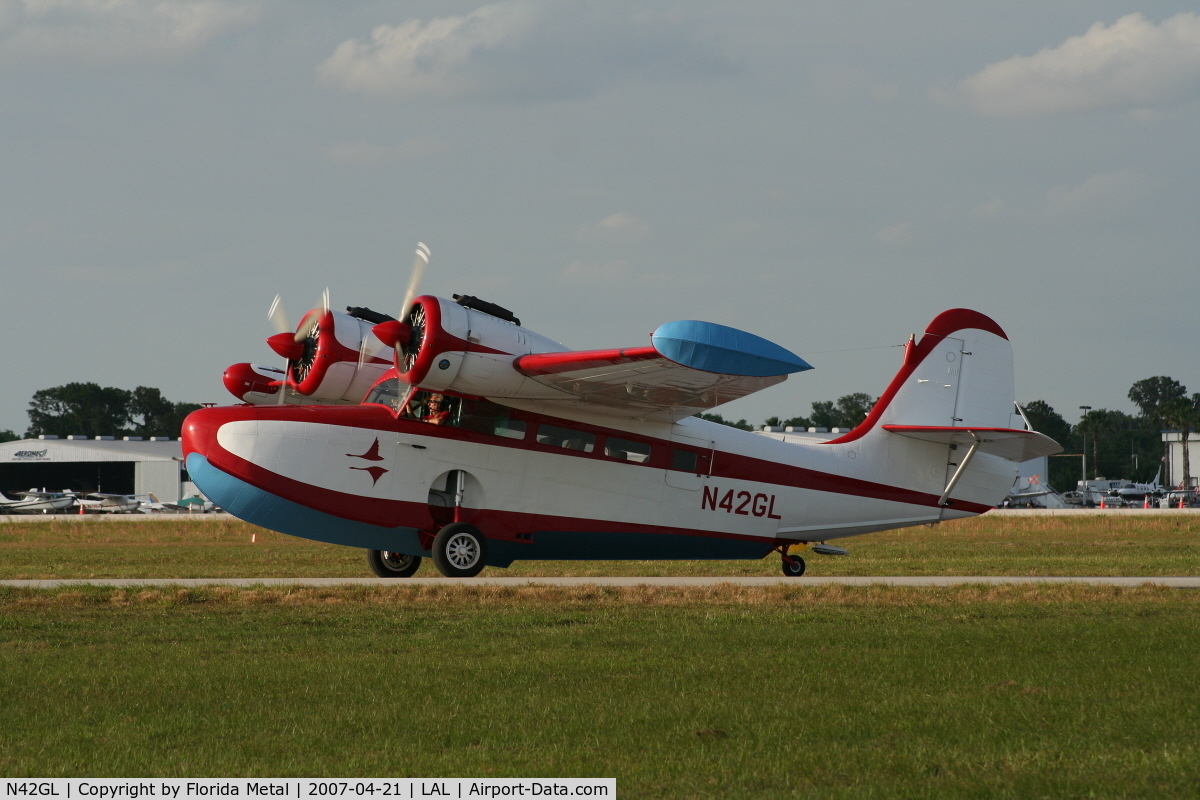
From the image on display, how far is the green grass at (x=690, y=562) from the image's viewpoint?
69.2 feet

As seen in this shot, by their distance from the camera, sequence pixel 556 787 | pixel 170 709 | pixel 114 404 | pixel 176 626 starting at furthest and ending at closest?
1. pixel 114 404
2. pixel 176 626
3. pixel 170 709
4. pixel 556 787

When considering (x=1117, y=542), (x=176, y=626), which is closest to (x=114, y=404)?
(x=1117, y=542)

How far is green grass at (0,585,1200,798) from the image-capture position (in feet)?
19.5

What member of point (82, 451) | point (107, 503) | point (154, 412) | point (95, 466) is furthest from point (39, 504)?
point (154, 412)

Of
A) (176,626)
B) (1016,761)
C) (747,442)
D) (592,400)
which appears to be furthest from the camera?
(747,442)

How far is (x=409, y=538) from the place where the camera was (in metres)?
17.5

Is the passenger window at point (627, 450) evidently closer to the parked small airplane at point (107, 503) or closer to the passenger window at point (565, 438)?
the passenger window at point (565, 438)

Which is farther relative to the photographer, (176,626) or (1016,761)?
(176,626)

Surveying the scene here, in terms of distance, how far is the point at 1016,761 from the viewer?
593 centimetres

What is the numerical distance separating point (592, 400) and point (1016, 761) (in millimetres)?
11498

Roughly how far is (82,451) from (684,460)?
272ft

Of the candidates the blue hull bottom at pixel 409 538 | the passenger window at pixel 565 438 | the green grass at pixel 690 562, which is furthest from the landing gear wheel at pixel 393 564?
the passenger window at pixel 565 438

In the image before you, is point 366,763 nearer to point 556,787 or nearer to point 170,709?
point 556,787

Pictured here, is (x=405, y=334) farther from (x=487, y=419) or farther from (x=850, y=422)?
(x=850, y=422)
